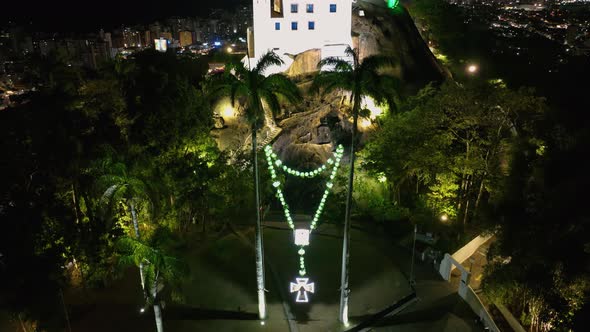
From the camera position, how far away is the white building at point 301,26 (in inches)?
1542

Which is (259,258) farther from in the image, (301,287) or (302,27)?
(302,27)

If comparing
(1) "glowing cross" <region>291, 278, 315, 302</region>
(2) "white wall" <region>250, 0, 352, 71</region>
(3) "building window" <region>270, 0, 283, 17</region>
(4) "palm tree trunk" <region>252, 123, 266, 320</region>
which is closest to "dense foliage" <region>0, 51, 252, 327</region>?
(4) "palm tree trunk" <region>252, 123, 266, 320</region>

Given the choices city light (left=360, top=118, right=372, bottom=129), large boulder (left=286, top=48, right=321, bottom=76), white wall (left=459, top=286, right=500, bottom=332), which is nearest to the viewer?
white wall (left=459, top=286, right=500, bottom=332)

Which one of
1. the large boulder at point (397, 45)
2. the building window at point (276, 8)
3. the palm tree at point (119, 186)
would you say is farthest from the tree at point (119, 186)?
the large boulder at point (397, 45)

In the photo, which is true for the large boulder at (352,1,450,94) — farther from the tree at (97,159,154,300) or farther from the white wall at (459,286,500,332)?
the tree at (97,159,154,300)

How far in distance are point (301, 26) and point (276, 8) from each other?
2.88m

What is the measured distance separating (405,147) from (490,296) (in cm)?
1100

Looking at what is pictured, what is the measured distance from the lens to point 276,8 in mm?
39438

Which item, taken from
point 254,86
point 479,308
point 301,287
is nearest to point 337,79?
point 254,86

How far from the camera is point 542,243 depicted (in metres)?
14.8

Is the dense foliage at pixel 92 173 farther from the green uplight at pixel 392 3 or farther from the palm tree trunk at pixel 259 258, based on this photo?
the green uplight at pixel 392 3

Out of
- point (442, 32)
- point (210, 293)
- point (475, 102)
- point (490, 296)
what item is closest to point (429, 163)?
point (475, 102)

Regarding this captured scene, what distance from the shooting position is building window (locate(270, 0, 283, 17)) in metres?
39.1

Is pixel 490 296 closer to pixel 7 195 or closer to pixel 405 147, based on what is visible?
pixel 405 147
